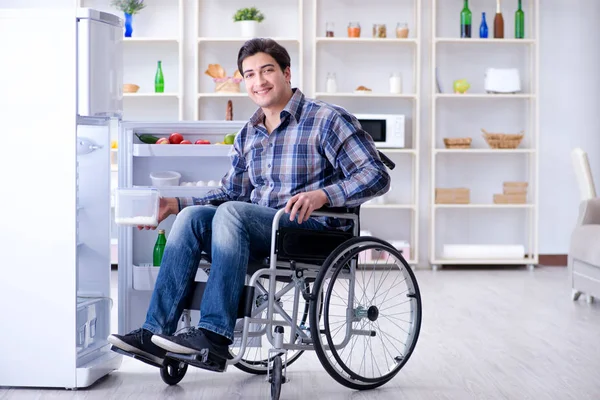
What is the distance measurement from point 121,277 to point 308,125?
43.1 inches

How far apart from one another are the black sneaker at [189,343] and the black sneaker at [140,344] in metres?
0.10

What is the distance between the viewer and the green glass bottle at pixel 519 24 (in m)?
6.50

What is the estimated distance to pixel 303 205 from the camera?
100 inches

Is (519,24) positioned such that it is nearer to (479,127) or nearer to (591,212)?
(479,127)

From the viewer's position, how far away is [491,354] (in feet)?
11.2

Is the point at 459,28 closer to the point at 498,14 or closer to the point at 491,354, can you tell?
the point at 498,14

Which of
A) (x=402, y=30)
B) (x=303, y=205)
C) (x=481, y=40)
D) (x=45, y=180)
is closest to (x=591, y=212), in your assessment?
(x=481, y=40)

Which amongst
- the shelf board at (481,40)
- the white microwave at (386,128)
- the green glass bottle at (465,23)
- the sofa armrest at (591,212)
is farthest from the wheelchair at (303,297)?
the green glass bottle at (465,23)

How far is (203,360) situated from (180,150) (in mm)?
1238

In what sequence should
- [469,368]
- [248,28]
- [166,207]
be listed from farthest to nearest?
[248,28] < [469,368] < [166,207]

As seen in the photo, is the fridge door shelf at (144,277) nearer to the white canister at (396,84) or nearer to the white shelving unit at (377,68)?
the white shelving unit at (377,68)

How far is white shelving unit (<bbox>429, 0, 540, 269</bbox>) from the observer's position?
6.71 metres

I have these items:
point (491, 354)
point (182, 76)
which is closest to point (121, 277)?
point (491, 354)

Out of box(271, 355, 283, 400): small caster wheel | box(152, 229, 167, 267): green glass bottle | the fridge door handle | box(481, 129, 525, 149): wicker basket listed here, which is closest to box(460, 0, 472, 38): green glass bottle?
box(481, 129, 525, 149): wicker basket
